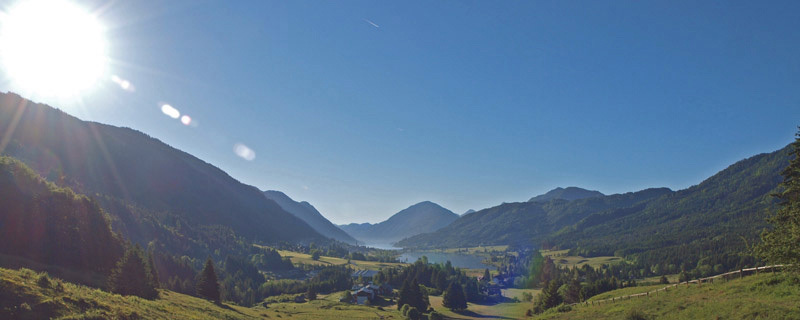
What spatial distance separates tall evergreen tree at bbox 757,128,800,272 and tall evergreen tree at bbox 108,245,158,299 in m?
61.8

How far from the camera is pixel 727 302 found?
2764 cm

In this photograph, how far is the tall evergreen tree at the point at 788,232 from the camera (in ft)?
92.6

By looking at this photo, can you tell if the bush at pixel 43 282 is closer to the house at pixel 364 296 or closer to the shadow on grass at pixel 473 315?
the house at pixel 364 296

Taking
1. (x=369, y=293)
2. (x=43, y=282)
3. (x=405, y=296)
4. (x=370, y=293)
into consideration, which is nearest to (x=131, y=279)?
(x=43, y=282)

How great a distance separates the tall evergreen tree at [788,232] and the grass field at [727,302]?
5.44ft

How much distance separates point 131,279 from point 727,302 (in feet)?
197

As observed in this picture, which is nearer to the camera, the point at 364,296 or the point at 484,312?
the point at 484,312

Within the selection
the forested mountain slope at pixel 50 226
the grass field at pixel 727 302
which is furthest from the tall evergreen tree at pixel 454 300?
the forested mountain slope at pixel 50 226

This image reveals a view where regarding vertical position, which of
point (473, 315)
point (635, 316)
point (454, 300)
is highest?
point (635, 316)

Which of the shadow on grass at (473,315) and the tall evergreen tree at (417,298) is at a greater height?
the tall evergreen tree at (417,298)

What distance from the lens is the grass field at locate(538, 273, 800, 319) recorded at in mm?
23828

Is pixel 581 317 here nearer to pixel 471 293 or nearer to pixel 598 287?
pixel 598 287

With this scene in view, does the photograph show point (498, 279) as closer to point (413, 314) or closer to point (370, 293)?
point (370, 293)

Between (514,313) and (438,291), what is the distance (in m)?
42.7
